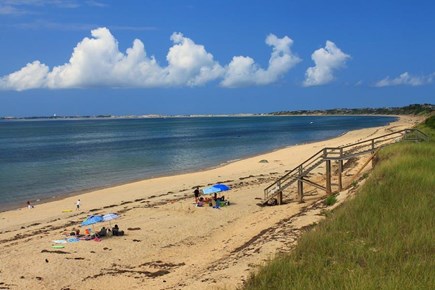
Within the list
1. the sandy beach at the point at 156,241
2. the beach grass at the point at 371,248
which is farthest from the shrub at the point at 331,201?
the beach grass at the point at 371,248

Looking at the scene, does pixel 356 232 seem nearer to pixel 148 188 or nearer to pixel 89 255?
pixel 89 255

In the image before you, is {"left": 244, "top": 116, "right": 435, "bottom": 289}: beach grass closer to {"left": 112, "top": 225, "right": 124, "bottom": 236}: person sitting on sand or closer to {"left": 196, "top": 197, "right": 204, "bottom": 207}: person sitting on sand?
{"left": 112, "top": 225, "right": 124, "bottom": 236}: person sitting on sand

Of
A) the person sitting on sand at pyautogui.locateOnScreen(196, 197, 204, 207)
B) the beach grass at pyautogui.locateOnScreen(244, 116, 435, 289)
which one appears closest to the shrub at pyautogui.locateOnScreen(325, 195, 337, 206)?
the beach grass at pyautogui.locateOnScreen(244, 116, 435, 289)

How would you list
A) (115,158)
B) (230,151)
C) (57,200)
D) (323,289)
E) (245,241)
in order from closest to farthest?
(323,289), (245,241), (57,200), (115,158), (230,151)

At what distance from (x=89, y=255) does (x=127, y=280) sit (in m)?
3.43

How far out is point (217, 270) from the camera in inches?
507

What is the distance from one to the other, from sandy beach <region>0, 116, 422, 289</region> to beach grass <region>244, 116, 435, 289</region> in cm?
173

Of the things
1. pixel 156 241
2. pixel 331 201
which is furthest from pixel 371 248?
pixel 156 241

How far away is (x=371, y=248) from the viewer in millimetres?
10297

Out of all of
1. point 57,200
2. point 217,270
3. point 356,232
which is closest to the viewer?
point 356,232

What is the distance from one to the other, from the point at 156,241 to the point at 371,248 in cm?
1089

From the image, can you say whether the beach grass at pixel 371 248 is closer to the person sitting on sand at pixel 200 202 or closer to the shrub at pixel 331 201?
the shrub at pixel 331 201

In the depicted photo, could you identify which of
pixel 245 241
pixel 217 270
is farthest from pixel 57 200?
pixel 217 270

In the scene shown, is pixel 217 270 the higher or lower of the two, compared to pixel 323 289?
lower
